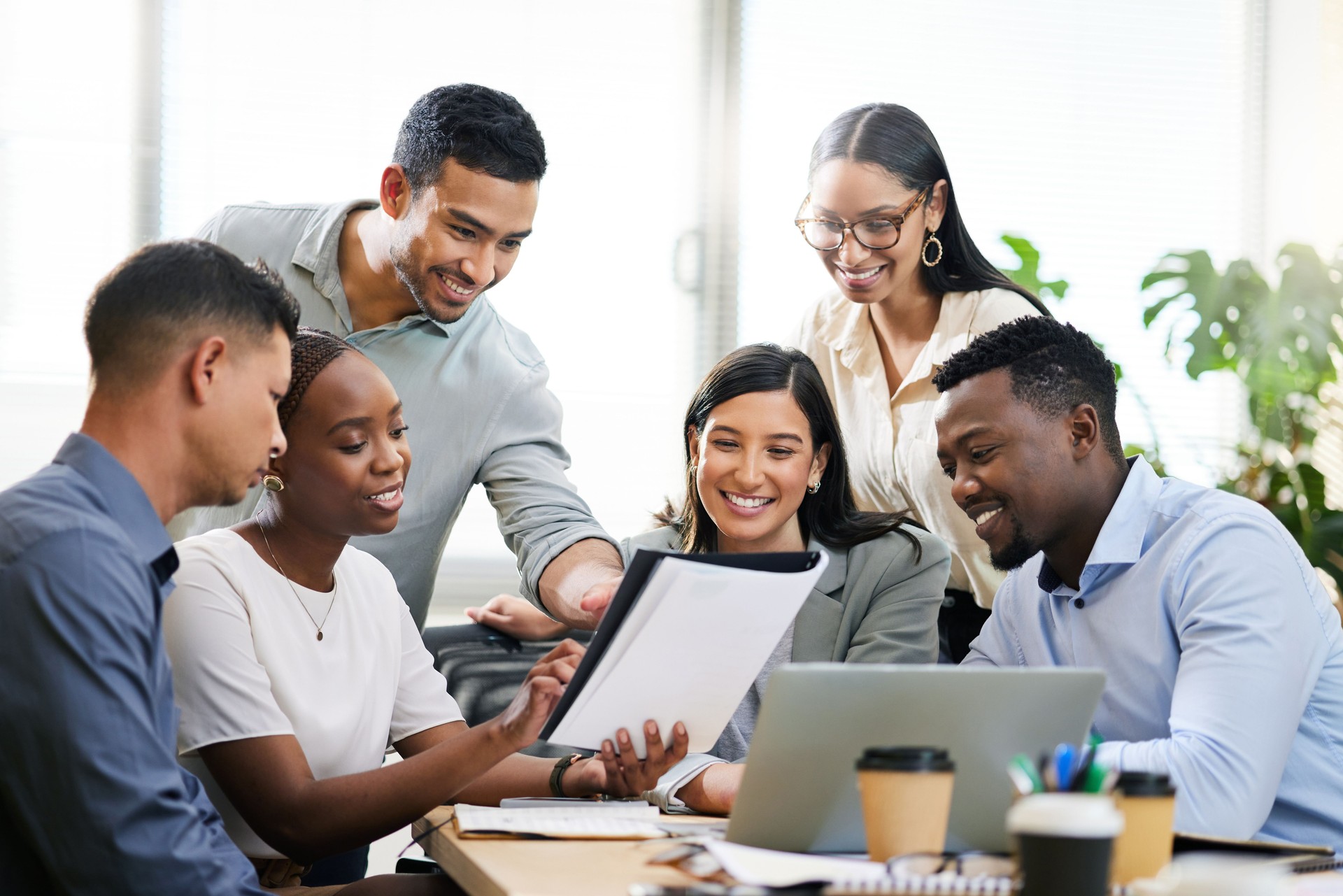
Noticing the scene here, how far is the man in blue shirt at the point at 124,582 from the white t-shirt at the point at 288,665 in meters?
0.22

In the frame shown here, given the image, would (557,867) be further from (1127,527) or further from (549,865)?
(1127,527)

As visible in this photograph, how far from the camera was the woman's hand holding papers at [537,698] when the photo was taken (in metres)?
1.39

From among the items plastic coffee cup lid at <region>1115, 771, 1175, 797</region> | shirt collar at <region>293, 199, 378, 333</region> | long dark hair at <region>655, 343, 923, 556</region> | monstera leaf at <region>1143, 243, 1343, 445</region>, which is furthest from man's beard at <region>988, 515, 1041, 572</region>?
monstera leaf at <region>1143, 243, 1343, 445</region>

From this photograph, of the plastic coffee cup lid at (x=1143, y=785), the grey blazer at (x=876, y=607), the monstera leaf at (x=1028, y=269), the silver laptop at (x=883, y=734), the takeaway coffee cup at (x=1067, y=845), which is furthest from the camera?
the monstera leaf at (x=1028, y=269)

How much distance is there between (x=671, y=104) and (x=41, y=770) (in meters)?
3.16

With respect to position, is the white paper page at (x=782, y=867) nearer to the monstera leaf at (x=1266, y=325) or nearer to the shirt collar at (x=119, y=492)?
Answer: the shirt collar at (x=119, y=492)

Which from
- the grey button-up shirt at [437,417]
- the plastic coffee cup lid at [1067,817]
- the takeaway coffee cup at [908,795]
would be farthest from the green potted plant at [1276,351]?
the plastic coffee cup lid at [1067,817]

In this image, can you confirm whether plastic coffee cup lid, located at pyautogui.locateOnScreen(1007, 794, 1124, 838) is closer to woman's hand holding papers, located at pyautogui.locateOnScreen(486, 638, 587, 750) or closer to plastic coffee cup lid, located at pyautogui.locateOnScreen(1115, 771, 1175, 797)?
plastic coffee cup lid, located at pyautogui.locateOnScreen(1115, 771, 1175, 797)

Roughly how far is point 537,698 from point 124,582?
0.47 m

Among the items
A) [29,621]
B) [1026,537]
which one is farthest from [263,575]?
[1026,537]

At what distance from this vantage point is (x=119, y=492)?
1.19 m

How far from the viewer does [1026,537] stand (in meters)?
1.75

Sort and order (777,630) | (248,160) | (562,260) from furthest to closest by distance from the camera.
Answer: (562,260) → (248,160) → (777,630)

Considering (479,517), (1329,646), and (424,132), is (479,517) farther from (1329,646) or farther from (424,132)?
(1329,646)
